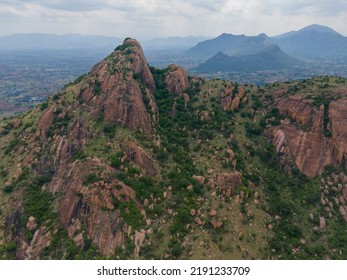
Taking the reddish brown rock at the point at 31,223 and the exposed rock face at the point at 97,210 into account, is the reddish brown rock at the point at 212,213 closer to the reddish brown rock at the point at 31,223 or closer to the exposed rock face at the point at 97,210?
the exposed rock face at the point at 97,210

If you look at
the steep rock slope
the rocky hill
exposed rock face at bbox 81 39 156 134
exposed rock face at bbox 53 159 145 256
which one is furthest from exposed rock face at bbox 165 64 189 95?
exposed rock face at bbox 53 159 145 256

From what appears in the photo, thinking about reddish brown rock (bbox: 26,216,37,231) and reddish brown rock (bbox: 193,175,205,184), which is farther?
reddish brown rock (bbox: 193,175,205,184)

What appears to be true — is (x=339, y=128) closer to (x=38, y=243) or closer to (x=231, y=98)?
(x=231, y=98)

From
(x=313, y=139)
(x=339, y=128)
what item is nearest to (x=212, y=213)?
(x=313, y=139)

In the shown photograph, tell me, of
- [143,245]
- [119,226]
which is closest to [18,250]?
[119,226]

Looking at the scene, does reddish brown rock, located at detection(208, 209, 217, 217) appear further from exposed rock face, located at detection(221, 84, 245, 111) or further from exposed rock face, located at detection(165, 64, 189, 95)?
exposed rock face, located at detection(165, 64, 189, 95)
